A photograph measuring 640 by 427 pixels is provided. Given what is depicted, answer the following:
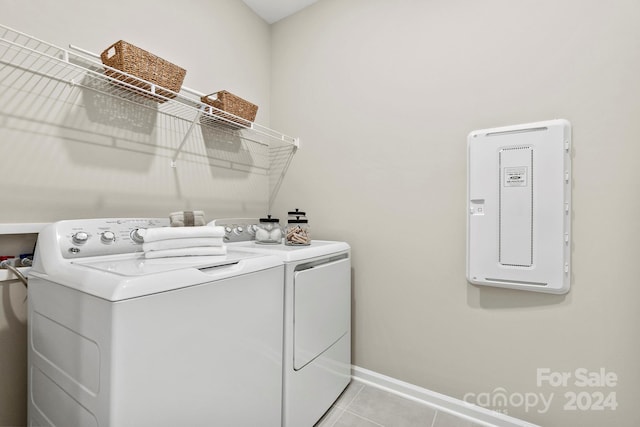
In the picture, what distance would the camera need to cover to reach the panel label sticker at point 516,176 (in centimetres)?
139

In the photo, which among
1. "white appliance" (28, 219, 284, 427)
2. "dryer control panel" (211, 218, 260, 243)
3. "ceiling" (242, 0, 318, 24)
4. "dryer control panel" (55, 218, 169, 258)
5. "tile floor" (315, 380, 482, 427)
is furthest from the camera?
"ceiling" (242, 0, 318, 24)

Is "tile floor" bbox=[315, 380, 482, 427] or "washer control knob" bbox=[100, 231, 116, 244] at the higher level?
"washer control knob" bbox=[100, 231, 116, 244]

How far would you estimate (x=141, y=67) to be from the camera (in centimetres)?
127

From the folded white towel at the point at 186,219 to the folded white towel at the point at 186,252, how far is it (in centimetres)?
22

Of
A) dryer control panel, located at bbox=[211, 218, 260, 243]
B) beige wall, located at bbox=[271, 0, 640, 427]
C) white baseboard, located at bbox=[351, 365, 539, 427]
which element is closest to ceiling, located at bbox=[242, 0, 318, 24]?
beige wall, located at bbox=[271, 0, 640, 427]

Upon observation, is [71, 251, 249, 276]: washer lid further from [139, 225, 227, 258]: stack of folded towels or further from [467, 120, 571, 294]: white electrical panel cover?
[467, 120, 571, 294]: white electrical panel cover

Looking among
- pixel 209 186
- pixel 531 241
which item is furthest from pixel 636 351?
pixel 209 186

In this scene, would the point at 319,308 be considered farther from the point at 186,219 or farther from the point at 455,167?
the point at 455,167

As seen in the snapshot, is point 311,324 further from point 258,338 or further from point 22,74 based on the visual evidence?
point 22,74

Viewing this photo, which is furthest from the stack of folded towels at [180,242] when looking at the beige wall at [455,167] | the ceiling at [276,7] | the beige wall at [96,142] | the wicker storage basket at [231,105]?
the ceiling at [276,7]

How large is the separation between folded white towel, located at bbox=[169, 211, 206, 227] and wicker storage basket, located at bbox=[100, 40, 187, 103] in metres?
0.58

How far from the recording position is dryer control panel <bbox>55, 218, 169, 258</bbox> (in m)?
1.05

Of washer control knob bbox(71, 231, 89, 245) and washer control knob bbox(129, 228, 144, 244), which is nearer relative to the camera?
washer control knob bbox(71, 231, 89, 245)

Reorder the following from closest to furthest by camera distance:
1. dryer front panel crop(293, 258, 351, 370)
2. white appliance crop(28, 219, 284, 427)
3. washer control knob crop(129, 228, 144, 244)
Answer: white appliance crop(28, 219, 284, 427), washer control knob crop(129, 228, 144, 244), dryer front panel crop(293, 258, 351, 370)
